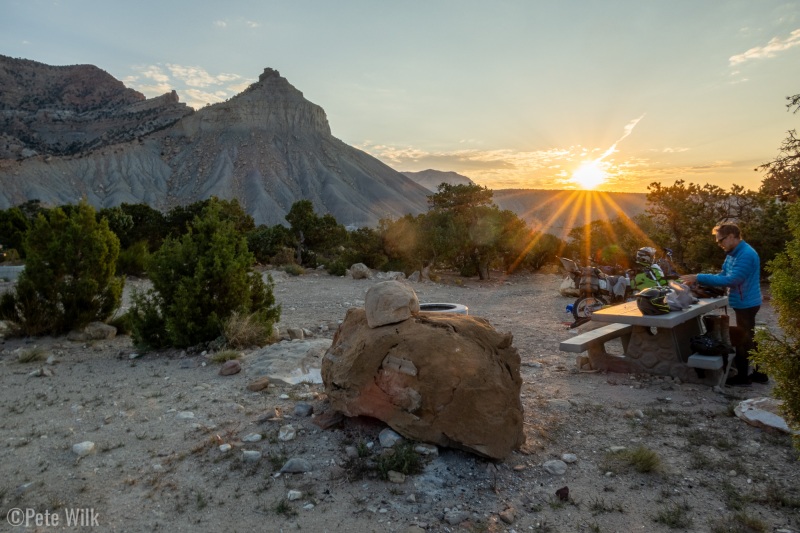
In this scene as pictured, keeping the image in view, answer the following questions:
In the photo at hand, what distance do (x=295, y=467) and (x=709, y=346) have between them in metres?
4.58

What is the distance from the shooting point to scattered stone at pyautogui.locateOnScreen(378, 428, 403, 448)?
3764mm

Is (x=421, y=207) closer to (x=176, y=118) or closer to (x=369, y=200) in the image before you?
(x=369, y=200)

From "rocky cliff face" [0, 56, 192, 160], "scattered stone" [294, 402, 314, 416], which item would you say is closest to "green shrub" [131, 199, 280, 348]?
"scattered stone" [294, 402, 314, 416]

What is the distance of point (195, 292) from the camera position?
7203 mm

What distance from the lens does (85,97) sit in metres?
107

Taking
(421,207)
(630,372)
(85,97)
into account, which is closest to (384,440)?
(630,372)

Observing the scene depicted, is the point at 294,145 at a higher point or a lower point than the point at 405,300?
higher

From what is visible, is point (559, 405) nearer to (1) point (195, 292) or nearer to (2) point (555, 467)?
(2) point (555, 467)

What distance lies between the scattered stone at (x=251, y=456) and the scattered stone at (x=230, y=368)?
2472mm

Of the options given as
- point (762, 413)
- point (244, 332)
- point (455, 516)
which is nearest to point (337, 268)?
point (244, 332)

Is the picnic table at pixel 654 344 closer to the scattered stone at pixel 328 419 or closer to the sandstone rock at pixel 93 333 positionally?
the scattered stone at pixel 328 419

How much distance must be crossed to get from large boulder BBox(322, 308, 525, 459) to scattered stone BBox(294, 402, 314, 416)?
51cm

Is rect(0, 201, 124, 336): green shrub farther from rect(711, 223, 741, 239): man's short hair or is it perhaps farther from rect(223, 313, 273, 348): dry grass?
rect(711, 223, 741, 239): man's short hair

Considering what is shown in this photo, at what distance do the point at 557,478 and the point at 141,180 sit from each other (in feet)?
263
